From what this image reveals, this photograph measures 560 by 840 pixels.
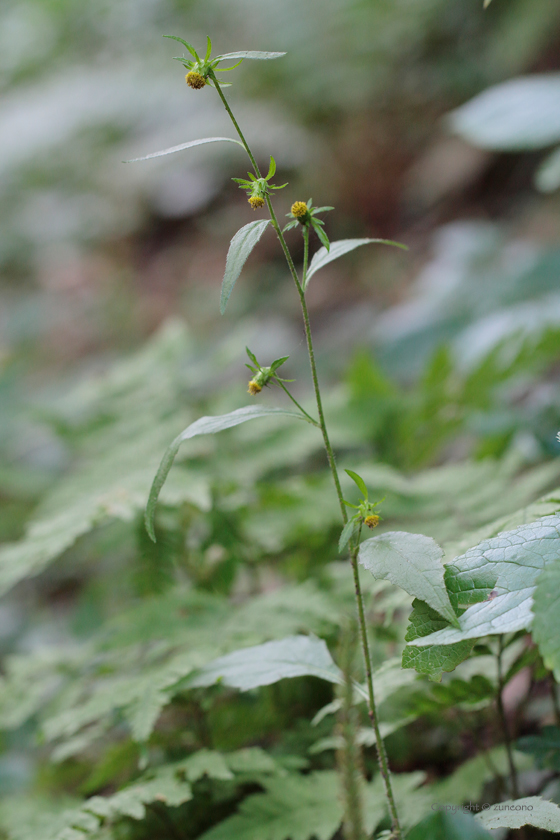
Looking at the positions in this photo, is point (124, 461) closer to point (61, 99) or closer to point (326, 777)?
point (326, 777)

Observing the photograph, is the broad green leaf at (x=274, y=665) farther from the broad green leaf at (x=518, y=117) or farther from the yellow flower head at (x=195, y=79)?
the broad green leaf at (x=518, y=117)

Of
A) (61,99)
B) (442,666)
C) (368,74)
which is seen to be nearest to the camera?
(442,666)

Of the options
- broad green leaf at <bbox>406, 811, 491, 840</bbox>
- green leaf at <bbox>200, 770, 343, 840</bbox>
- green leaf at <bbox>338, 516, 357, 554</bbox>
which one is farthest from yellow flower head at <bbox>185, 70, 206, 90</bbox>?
green leaf at <bbox>200, 770, 343, 840</bbox>

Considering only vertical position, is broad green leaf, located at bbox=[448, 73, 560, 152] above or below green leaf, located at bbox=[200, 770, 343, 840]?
above

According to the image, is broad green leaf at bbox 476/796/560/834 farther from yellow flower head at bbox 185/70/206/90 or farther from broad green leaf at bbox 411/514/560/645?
yellow flower head at bbox 185/70/206/90

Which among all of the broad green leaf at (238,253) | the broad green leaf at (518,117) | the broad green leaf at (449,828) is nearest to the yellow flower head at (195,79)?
the broad green leaf at (238,253)

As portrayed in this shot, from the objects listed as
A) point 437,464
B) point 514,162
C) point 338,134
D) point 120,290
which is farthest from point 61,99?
point 437,464

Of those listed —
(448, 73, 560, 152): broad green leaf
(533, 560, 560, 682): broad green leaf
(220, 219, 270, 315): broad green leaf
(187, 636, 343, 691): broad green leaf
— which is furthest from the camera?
(448, 73, 560, 152): broad green leaf
